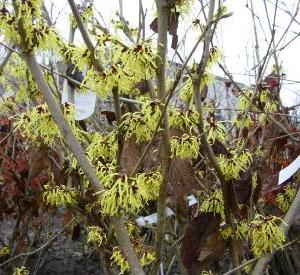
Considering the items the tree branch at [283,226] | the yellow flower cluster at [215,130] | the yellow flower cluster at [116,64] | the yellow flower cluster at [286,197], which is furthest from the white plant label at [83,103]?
the yellow flower cluster at [286,197]

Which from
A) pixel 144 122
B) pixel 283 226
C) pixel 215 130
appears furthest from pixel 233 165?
pixel 144 122

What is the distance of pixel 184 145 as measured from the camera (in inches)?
61.4

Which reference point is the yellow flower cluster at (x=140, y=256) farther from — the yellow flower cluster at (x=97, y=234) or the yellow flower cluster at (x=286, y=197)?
the yellow flower cluster at (x=286, y=197)

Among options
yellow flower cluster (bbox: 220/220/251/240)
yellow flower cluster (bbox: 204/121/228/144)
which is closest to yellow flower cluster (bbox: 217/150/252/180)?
yellow flower cluster (bbox: 204/121/228/144)

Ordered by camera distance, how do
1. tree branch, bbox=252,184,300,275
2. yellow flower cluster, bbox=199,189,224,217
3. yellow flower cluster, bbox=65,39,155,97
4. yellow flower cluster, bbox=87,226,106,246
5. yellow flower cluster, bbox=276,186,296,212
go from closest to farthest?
yellow flower cluster, bbox=65,39,155,97
tree branch, bbox=252,184,300,275
yellow flower cluster, bbox=199,189,224,217
yellow flower cluster, bbox=87,226,106,246
yellow flower cluster, bbox=276,186,296,212

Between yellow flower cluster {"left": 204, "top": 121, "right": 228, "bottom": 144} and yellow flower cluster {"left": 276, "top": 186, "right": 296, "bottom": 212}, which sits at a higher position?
yellow flower cluster {"left": 204, "top": 121, "right": 228, "bottom": 144}

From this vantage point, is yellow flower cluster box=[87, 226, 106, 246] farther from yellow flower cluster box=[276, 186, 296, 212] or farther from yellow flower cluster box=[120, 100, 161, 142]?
yellow flower cluster box=[276, 186, 296, 212]

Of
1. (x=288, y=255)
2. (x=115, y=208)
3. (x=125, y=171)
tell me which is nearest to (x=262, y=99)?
(x=125, y=171)

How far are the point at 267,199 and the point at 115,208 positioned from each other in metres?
1.55

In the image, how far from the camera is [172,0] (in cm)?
146

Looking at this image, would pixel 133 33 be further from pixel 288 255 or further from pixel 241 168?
pixel 288 255

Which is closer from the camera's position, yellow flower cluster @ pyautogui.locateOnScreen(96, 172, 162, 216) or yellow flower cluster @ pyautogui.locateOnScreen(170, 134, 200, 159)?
yellow flower cluster @ pyautogui.locateOnScreen(96, 172, 162, 216)

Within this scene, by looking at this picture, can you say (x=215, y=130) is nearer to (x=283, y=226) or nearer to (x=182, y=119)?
(x=182, y=119)

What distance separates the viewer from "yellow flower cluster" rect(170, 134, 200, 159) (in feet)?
5.12
